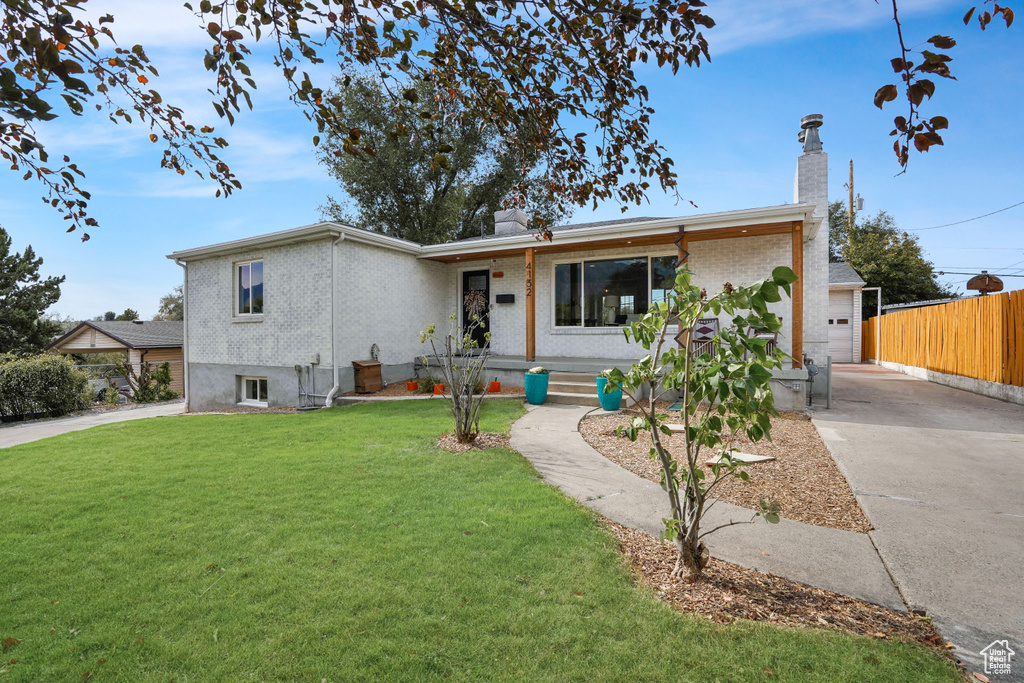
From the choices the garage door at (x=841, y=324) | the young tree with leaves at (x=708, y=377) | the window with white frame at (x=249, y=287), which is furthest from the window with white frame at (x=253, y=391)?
the garage door at (x=841, y=324)

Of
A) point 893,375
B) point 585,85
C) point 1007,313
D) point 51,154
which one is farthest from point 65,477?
point 893,375

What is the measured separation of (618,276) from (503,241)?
2.73 metres

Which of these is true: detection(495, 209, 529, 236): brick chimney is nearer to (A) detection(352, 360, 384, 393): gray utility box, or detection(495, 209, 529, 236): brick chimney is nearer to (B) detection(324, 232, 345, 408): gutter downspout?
(B) detection(324, 232, 345, 408): gutter downspout

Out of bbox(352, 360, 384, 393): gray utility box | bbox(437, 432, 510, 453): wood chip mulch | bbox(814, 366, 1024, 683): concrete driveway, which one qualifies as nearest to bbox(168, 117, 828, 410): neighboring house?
bbox(352, 360, 384, 393): gray utility box

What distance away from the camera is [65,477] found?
15.3 ft

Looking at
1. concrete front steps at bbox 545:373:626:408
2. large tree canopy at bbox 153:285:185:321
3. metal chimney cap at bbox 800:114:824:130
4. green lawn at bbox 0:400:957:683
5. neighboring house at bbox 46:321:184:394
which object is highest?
metal chimney cap at bbox 800:114:824:130

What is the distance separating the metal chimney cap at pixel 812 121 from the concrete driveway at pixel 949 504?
620cm

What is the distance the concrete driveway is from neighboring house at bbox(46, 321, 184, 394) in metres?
23.4

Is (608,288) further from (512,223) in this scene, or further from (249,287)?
(249,287)

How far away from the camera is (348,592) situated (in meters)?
2.42

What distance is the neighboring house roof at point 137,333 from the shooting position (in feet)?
67.5

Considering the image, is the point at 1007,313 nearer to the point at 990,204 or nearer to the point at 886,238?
the point at 990,204

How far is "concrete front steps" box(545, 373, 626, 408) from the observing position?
8.52 meters

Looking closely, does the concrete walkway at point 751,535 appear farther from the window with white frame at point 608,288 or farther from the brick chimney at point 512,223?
the brick chimney at point 512,223
